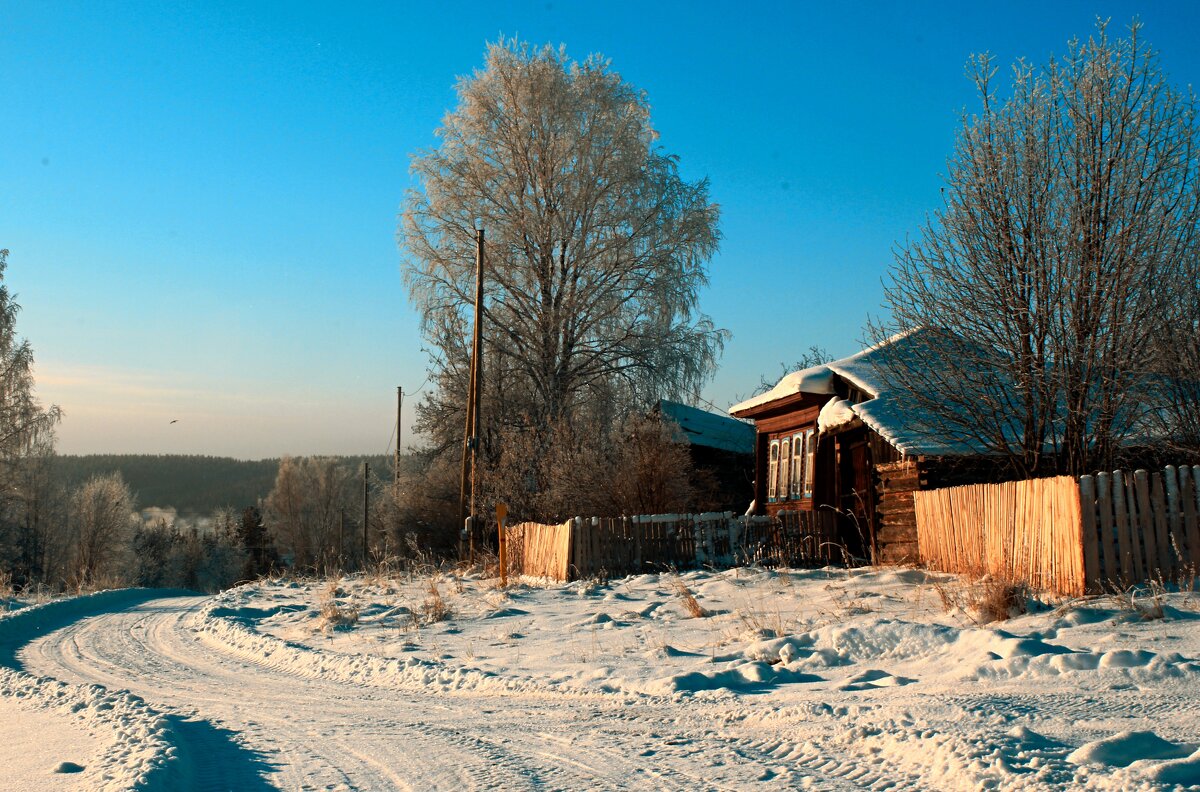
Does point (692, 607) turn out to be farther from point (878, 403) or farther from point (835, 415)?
point (835, 415)

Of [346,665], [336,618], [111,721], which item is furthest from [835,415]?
[111,721]

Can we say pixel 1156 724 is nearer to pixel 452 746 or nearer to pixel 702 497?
pixel 452 746

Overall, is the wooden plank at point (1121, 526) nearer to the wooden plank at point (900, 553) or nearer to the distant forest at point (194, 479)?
the wooden plank at point (900, 553)

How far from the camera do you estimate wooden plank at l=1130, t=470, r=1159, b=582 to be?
9.79 metres

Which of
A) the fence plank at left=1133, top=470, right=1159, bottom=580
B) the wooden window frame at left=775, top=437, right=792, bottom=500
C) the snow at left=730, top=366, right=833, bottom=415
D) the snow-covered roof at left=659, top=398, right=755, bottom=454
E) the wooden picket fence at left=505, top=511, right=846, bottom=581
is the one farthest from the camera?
the snow-covered roof at left=659, top=398, right=755, bottom=454

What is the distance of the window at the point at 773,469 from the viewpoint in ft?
75.1

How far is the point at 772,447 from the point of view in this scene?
23234 mm

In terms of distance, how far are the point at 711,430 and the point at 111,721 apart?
26.0 meters

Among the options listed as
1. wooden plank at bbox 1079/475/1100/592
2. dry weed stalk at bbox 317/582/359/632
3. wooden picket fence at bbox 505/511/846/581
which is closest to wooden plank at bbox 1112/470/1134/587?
wooden plank at bbox 1079/475/1100/592

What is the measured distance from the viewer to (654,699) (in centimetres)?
725

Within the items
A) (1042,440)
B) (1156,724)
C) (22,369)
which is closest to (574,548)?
(1042,440)

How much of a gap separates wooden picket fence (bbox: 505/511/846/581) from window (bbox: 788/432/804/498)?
9.37 ft

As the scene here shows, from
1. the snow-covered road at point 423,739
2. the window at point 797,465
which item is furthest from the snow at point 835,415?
the snow-covered road at point 423,739

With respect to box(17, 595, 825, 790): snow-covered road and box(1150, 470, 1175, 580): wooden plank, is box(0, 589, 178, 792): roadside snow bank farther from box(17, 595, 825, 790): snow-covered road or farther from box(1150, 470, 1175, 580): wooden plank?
box(1150, 470, 1175, 580): wooden plank
